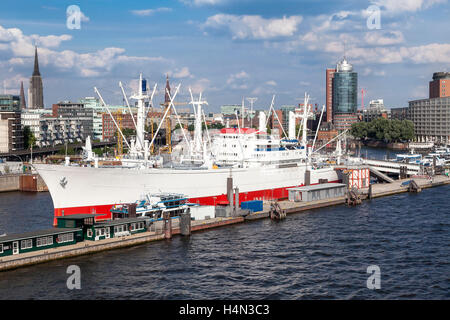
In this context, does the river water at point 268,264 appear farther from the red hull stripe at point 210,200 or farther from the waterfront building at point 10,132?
the waterfront building at point 10,132

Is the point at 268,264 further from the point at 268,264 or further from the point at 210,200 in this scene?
the point at 210,200

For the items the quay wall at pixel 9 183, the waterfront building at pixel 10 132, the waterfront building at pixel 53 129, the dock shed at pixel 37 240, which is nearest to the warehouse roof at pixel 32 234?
the dock shed at pixel 37 240

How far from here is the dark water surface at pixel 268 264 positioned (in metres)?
32.0

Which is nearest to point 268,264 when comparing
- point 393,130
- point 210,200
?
point 210,200

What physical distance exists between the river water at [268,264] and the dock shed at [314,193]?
282 inches

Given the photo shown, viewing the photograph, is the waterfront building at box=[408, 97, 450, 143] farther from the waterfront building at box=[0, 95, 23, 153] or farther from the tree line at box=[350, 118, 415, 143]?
the waterfront building at box=[0, 95, 23, 153]

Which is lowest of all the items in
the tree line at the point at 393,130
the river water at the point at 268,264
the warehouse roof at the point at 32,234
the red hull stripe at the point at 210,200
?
the river water at the point at 268,264

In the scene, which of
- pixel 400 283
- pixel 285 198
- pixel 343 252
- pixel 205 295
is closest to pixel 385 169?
pixel 285 198

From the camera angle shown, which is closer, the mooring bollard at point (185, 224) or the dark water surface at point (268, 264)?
the dark water surface at point (268, 264)

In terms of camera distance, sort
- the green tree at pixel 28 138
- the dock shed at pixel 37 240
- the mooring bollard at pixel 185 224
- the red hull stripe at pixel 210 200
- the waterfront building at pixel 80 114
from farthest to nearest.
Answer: the waterfront building at pixel 80 114
the green tree at pixel 28 138
the red hull stripe at pixel 210 200
the mooring bollard at pixel 185 224
the dock shed at pixel 37 240

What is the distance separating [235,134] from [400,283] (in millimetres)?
36472

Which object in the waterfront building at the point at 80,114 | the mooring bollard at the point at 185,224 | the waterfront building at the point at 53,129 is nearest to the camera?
the mooring bollard at the point at 185,224

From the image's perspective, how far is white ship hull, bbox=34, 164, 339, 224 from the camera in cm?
4931

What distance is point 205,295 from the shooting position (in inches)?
1248
